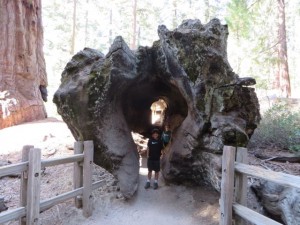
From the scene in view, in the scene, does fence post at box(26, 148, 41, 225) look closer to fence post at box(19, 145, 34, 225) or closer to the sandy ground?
fence post at box(19, 145, 34, 225)

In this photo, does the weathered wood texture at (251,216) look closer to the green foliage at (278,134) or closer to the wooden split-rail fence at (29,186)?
the wooden split-rail fence at (29,186)

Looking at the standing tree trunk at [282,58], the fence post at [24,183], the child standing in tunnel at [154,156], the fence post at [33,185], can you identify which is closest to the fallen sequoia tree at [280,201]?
the child standing in tunnel at [154,156]

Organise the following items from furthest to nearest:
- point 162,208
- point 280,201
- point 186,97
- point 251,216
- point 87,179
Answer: point 186,97 < point 162,208 < point 87,179 < point 280,201 < point 251,216

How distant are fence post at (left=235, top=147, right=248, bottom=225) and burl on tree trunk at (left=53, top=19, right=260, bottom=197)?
84cm

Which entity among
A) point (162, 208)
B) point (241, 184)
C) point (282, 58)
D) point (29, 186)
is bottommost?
point (162, 208)

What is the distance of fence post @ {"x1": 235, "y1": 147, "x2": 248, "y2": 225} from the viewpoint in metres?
4.77

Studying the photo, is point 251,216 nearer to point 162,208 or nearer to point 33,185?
point 162,208

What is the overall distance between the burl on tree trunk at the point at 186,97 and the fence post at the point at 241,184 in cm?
84

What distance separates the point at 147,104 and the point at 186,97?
3.54 meters

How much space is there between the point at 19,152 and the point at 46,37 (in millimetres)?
20598

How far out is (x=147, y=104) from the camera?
1023cm

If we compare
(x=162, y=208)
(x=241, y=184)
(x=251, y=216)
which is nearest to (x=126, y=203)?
(x=162, y=208)

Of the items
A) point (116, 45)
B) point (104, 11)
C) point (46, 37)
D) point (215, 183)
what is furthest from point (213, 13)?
point (215, 183)

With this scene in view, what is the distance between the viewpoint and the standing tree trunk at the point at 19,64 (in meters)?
11.3
